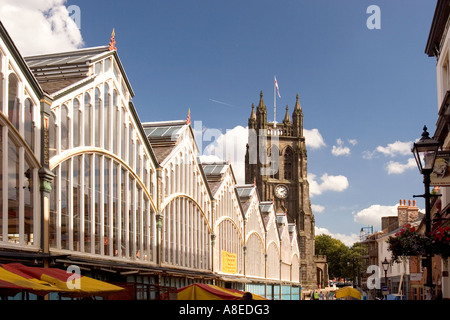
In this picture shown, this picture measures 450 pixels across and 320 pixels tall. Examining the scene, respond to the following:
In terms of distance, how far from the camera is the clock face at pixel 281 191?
16350cm

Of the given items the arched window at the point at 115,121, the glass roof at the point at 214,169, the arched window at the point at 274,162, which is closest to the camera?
the arched window at the point at 115,121

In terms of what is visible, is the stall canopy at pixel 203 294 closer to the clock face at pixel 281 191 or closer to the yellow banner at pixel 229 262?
the yellow banner at pixel 229 262

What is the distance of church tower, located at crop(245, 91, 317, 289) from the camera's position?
16050 cm

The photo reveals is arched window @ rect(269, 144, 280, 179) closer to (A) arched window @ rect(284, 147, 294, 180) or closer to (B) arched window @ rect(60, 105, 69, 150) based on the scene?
(A) arched window @ rect(284, 147, 294, 180)

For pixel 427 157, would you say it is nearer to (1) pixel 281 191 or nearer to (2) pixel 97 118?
(2) pixel 97 118

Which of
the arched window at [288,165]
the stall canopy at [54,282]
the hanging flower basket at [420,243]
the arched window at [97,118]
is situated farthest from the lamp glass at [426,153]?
the arched window at [288,165]

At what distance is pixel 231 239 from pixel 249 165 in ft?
348

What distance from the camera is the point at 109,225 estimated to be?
3406cm

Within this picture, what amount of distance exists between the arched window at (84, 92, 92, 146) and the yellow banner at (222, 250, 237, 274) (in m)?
27.6

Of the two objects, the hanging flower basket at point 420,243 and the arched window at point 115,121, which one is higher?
the arched window at point 115,121

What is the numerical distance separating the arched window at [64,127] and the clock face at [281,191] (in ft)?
444

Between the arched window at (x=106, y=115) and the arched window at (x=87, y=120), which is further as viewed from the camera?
the arched window at (x=106, y=115)

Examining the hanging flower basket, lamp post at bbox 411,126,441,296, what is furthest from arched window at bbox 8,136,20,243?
lamp post at bbox 411,126,441,296
